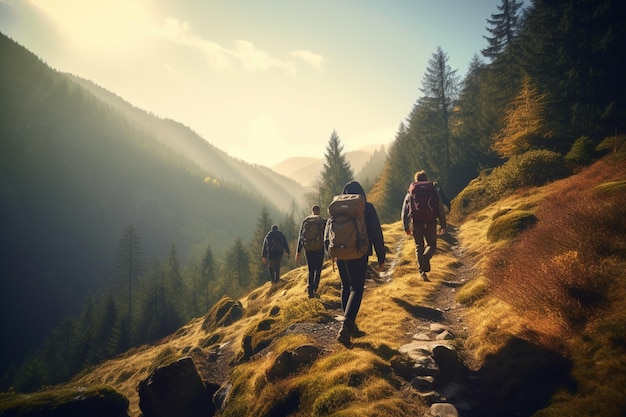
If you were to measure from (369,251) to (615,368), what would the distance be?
3831mm

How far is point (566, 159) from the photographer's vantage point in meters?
21.2

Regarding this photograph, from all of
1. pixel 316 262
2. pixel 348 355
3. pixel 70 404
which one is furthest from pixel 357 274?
pixel 70 404

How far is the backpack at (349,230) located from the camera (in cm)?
600

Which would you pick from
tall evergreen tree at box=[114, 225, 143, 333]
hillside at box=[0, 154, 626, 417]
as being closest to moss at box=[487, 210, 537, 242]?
hillside at box=[0, 154, 626, 417]

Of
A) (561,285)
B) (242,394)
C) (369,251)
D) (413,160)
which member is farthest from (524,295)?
(413,160)

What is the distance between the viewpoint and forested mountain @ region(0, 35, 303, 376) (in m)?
128

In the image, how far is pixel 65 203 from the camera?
159m

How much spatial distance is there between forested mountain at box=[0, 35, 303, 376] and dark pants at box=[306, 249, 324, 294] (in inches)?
5422

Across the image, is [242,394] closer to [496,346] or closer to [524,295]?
[496,346]

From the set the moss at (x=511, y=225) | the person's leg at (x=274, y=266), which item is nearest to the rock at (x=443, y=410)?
the moss at (x=511, y=225)

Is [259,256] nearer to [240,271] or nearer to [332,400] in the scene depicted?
[240,271]

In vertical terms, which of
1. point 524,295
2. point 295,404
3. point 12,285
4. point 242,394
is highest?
point 524,295

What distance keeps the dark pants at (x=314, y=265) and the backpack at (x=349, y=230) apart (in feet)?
13.9

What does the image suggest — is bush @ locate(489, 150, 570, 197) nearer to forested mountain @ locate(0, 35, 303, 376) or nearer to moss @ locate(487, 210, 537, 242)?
moss @ locate(487, 210, 537, 242)
